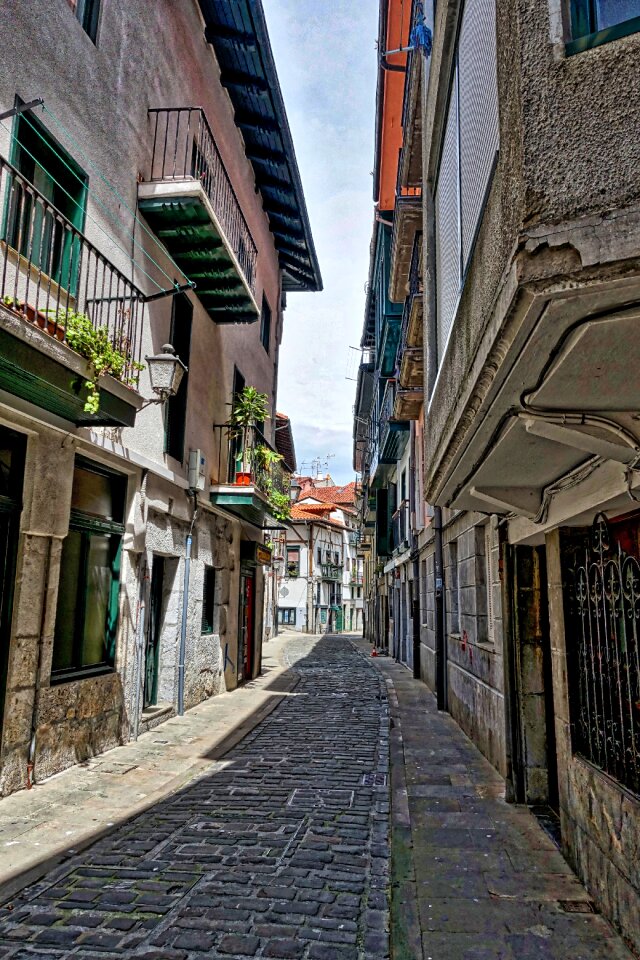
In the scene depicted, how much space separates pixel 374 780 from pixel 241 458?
752 centimetres

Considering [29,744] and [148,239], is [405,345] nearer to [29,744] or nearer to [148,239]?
[148,239]

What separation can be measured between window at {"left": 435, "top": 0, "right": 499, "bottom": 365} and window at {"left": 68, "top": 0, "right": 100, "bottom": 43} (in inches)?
196

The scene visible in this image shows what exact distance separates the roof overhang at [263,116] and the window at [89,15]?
466cm

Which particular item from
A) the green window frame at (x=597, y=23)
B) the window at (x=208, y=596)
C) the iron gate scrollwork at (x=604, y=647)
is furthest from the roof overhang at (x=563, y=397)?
the window at (x=208, y=596)

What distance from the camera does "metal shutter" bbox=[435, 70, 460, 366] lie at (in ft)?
15.0

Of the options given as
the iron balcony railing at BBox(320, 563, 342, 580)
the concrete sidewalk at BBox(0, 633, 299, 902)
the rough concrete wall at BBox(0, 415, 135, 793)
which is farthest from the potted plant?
the iron balcony railing at BBox(320, 563, 342, 580)

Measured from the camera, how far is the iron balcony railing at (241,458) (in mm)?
12734

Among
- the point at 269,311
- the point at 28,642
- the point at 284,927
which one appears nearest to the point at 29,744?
the point at 28,642

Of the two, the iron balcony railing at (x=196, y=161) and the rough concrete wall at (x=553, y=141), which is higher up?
the iron balcony railing at (x=196, y=161)

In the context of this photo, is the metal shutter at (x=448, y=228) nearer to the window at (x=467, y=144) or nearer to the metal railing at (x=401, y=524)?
the window at (x=467, y=144)

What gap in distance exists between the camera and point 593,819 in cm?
416

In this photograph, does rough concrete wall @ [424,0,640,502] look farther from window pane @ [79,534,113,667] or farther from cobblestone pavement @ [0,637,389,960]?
window pane @ [79,534,113,667]

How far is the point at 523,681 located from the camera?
6.03 metres

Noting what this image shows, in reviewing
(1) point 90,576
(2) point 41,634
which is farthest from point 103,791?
(1) point 90,576
